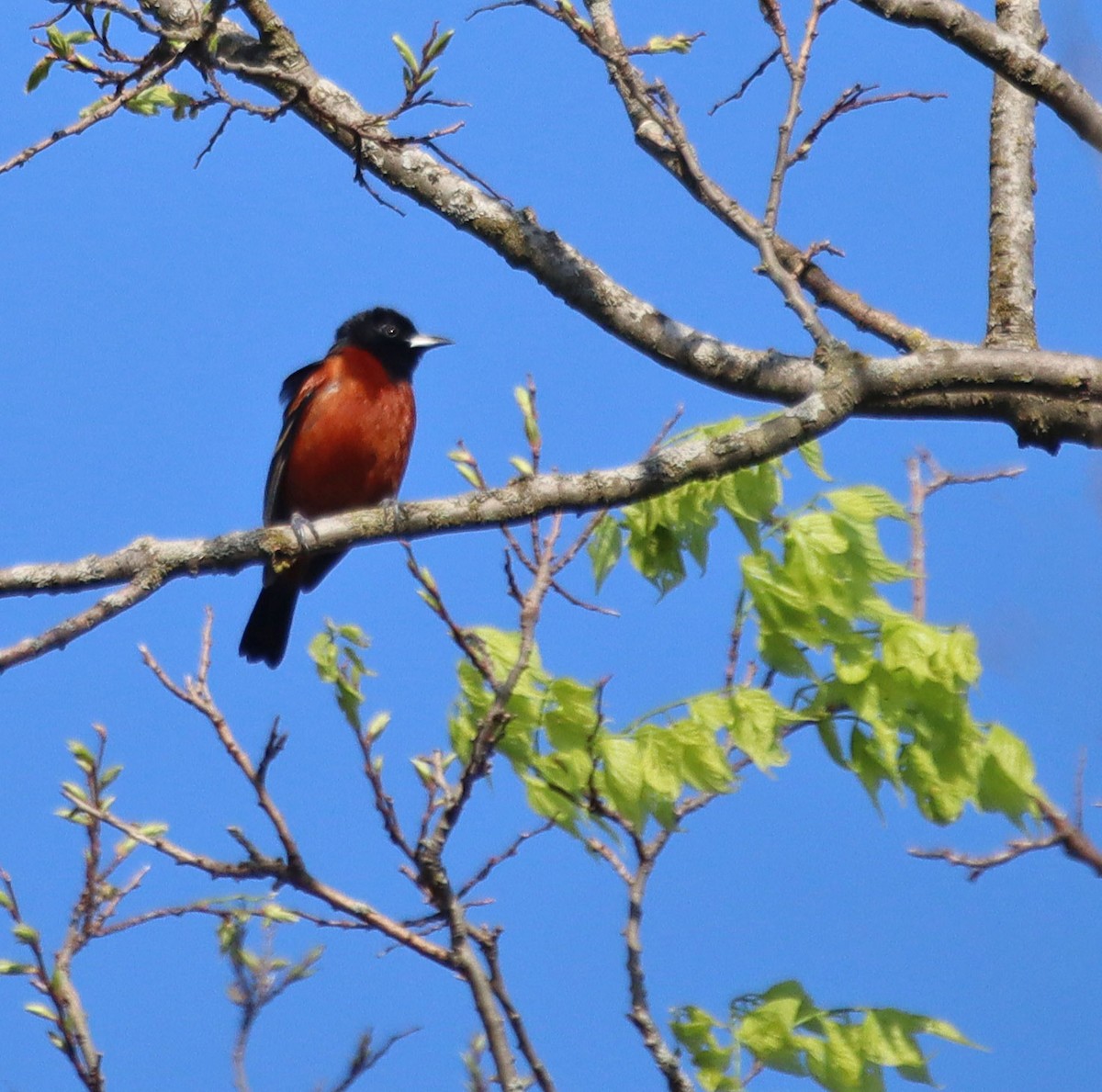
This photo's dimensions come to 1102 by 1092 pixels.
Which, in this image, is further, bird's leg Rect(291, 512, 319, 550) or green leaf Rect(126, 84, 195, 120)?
green leaf Rect(126, 84, 195, 120)

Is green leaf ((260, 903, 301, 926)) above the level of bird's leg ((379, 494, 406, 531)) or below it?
below

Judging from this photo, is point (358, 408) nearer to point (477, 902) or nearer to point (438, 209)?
point (438, 209)

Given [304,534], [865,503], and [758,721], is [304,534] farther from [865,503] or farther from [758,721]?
[865,503]

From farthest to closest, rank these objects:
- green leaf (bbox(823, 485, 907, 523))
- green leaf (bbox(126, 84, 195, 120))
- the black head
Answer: the black head < green leaf (bbox(126, 84, 195, 120)) < green leaf (bbox(823, 485, 907, 523))

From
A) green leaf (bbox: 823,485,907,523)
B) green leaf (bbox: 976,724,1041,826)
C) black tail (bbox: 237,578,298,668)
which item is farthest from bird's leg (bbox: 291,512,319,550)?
black tail (bbox: 237,578,298,668)

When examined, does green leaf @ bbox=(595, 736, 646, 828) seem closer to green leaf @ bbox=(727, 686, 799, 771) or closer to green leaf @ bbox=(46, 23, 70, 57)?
green leaf @ bbox=(727, 686, 799, 771)

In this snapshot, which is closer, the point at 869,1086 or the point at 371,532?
the point at 869,1086

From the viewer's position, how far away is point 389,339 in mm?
7266

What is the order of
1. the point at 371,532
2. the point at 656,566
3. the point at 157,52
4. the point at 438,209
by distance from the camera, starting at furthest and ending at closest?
the point at 438,209 → the point at 656,566 → the point at 371,532 → the point at 157,52

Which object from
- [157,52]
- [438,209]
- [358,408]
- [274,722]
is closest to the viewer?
[157,52]

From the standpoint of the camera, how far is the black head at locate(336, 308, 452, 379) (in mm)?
7098

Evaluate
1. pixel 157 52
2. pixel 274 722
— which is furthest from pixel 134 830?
pixel 157 52

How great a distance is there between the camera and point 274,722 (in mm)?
2998

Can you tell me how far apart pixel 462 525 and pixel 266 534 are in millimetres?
466
